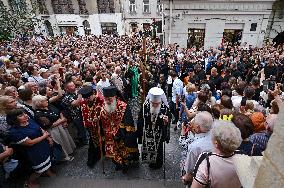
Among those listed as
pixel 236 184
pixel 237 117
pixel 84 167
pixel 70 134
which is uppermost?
pixel 237 117

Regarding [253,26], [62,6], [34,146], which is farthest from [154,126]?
[62,6]

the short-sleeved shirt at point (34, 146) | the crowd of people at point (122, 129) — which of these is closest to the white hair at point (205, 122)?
the crowd of people at point (122, 129)

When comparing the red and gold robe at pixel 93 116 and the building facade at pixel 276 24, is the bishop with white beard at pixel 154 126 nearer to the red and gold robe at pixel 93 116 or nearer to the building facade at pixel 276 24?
the red and gold robe at pixel 93 116

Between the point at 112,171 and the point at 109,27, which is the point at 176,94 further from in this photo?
the point at 109,27

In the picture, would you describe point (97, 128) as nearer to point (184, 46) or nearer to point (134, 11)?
point (184, 46)

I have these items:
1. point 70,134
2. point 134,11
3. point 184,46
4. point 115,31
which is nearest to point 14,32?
point 115,31

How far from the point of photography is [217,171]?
222cm

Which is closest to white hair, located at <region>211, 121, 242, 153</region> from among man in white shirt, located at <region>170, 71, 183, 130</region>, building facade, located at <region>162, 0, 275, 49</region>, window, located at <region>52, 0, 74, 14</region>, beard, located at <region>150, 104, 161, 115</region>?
beard, located at <region>150, 104, 161, 115</region>

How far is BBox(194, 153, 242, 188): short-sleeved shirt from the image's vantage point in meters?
2.22

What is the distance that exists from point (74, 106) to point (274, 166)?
409 centimetres

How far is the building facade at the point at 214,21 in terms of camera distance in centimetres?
1484

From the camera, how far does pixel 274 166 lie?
1264 mm

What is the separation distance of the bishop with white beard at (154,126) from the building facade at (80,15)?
27.9 metres

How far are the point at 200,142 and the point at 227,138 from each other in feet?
2.29
